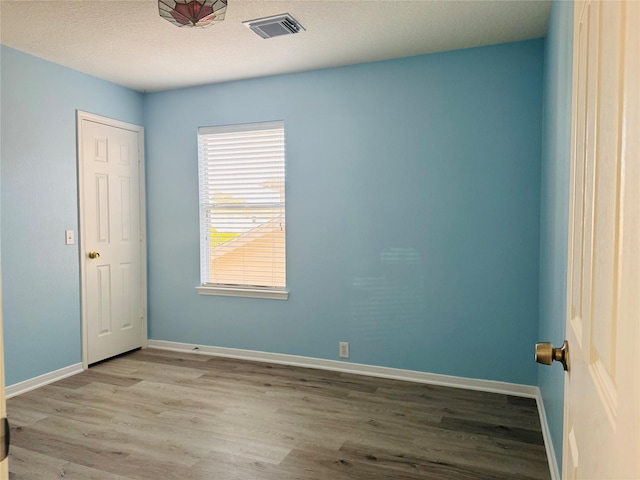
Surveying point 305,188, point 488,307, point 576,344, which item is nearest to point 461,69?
point 305,188

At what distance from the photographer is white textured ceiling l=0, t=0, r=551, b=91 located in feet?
9.19

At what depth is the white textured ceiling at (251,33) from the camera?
110 inches

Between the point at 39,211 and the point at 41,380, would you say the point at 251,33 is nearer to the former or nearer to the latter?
the point at 39,211

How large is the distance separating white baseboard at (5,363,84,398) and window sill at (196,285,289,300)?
1.23 metres

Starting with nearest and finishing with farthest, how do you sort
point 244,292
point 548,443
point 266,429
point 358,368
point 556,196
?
point 556,196 → point 548,443 → point 266,429 → point 358,368 → point 244,292

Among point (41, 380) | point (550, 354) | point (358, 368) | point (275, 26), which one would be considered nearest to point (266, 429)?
point (358, 368)

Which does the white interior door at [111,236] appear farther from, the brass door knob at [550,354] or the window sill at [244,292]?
the brass door knob at [550,354]

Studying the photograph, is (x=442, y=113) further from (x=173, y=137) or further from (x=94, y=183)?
(x=94, y=183)

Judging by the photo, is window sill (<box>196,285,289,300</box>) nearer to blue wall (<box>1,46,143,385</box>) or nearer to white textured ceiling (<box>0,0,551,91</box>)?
blue wall (<box>1,46,143,385</box>)

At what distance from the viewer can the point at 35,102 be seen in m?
3.60

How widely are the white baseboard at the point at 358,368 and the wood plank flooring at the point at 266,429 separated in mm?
103

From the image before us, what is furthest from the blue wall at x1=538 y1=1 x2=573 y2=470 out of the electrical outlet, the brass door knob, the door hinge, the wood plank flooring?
the door hinge

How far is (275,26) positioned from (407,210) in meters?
1.64

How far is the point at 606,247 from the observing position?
0.57 m
